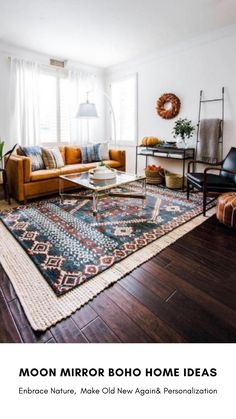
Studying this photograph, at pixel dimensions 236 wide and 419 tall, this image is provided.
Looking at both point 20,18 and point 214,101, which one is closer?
point 20,18

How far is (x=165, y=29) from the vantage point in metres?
3.47

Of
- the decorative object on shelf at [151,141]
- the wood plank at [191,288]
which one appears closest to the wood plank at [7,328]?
the wood plank at [191,288]

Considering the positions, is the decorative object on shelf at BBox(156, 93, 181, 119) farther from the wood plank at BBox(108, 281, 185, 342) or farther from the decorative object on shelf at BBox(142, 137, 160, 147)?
the wood plank at BBox(108, 281, 185, 342)

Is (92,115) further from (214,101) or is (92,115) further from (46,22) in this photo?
(214,101)

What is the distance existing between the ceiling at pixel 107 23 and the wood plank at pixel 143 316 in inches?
123

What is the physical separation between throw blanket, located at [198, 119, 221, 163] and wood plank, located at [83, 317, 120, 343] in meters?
3.26

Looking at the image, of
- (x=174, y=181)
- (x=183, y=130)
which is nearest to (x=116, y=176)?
(x=174, y=181)

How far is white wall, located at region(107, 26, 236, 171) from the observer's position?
3.61m

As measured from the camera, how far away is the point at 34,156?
374cm

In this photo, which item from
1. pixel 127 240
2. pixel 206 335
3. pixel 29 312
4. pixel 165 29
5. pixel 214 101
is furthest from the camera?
pixel 214 101

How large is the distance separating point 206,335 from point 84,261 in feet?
3.36

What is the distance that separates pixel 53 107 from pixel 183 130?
101 inches

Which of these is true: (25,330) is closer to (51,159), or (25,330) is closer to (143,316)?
(143,316)
